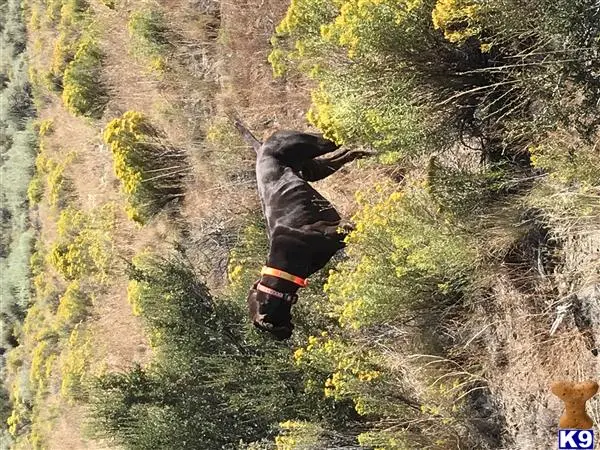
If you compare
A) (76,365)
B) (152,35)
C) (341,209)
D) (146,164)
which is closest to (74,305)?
(76,365)

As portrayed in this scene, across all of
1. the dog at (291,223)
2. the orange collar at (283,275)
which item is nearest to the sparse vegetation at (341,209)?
the dog at (291,223)

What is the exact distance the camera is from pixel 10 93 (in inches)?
440

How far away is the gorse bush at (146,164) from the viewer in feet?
23.6

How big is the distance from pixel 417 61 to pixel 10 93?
9.42 metres

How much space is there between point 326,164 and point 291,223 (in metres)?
0.56

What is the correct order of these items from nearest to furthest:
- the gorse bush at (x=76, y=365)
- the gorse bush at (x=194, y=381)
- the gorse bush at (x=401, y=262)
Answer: the gorse bush at (x=401, y=262)
the gorse bush at (x=194, y=381)
the gorse bush at (x=76, y=365)

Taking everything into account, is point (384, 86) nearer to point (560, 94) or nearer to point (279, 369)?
point (560, 94)

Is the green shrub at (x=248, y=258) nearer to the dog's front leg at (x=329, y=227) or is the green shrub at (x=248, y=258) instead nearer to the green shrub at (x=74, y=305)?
the dog's front leg at (x=329, y=227)

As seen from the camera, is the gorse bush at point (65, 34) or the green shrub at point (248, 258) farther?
the gorse bush at point (65, 34)

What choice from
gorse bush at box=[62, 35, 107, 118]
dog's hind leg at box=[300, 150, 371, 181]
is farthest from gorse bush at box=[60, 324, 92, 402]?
dog's hind leg at box=[300, 150, 371, 181]

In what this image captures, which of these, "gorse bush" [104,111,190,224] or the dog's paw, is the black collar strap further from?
"gorse bush" [104,111,190,224]

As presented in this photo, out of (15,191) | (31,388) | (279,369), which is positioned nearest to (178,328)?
(279,369)

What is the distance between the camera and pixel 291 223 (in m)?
4.25

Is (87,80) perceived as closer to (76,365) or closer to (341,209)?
(76,365)
